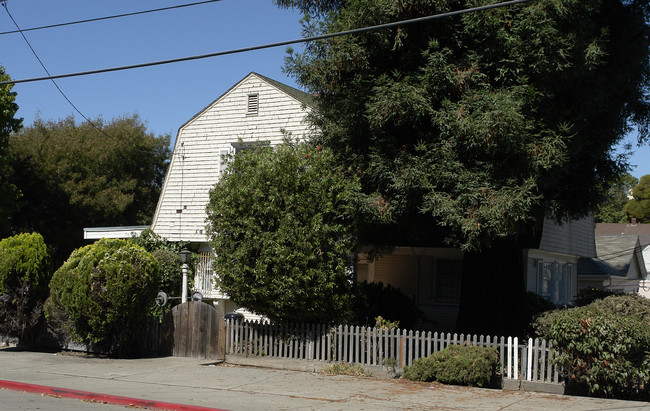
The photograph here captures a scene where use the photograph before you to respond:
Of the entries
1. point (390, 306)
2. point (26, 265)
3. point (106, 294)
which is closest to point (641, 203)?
point (390, 306)

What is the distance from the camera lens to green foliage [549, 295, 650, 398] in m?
10.9

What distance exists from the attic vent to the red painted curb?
1191cm

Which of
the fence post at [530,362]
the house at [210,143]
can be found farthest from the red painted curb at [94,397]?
the house at [210,143]

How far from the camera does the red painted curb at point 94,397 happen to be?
9672 millimetres

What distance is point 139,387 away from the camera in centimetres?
1141

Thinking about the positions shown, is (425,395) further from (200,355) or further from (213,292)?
(213,292)

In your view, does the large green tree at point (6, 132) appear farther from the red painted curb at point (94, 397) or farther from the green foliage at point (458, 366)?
the green foliage at point (458, 366)

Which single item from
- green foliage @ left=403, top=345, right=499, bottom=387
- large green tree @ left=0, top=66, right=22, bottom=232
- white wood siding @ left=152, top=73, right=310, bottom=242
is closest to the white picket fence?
green foliage @ left=403, top=345, right=499, bottom=387

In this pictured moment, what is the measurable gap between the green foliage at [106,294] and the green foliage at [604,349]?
29.2 feet

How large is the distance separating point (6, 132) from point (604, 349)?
25973mm

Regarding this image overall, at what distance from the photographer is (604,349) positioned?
36.3 ft

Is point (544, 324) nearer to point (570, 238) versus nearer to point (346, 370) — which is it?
point (346, 370)

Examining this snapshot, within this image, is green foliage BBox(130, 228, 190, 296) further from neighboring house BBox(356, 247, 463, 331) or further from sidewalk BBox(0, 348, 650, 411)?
sidewalk BBox(0, 348, 650, 411)

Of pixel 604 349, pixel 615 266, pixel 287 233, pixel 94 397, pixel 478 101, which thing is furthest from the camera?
pixel 615 266
